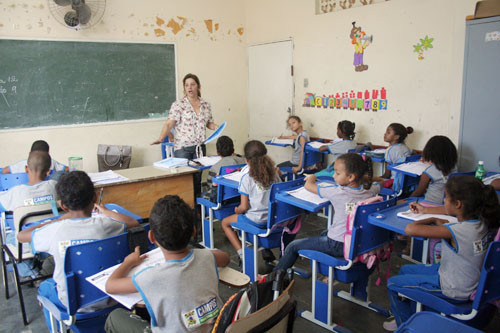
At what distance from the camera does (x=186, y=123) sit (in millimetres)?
4766

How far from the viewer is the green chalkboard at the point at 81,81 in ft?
16.1

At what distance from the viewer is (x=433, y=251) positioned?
9.39ft

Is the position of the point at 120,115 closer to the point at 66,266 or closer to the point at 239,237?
the point at 239,237

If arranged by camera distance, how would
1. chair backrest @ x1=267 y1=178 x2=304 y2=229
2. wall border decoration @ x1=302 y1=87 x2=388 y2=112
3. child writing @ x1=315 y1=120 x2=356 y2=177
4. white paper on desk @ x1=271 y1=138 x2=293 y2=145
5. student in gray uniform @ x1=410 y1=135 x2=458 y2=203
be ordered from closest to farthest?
chair backrest @ x1=267 y1=178 x2=304 y2=229 → student in gray uniform @ x1=410 y1=135 x2=458 y2=203 → child writing @ x1=315 y1=120 x2=356 y2=177 → wall border decoration @ x1=302 y1=87 x2=388 y2=112 → white paper on desk @ x1=271 y1=138 x2=293 y2=145

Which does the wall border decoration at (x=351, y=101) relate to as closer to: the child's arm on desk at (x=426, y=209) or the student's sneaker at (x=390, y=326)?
the child's arm on desk at (x=426, y=209)

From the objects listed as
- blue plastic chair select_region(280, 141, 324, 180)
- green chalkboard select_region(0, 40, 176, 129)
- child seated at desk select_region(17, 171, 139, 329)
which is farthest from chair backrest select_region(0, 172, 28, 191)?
blue plastic chair select_region(280, 141, 324, 180)

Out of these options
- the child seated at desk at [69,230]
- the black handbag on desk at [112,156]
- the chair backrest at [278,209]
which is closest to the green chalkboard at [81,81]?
the black handbag on desk at [112,156]

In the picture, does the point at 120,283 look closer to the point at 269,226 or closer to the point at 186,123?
the point at 269,226

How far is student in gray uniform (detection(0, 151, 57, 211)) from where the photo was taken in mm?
2775

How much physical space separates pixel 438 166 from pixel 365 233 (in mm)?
1268

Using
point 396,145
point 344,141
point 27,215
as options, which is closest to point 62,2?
point 27,215

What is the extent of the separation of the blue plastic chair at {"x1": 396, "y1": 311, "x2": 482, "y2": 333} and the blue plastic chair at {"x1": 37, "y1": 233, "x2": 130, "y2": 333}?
126cm

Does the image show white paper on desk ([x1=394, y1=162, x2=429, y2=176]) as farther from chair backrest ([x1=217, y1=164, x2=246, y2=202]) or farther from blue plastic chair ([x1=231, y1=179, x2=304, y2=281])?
chair backrest ([x1=217, y1=164, x2=246, y2=202])

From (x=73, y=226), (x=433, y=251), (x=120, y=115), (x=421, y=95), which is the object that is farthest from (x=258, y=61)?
(x=73, y=226)
